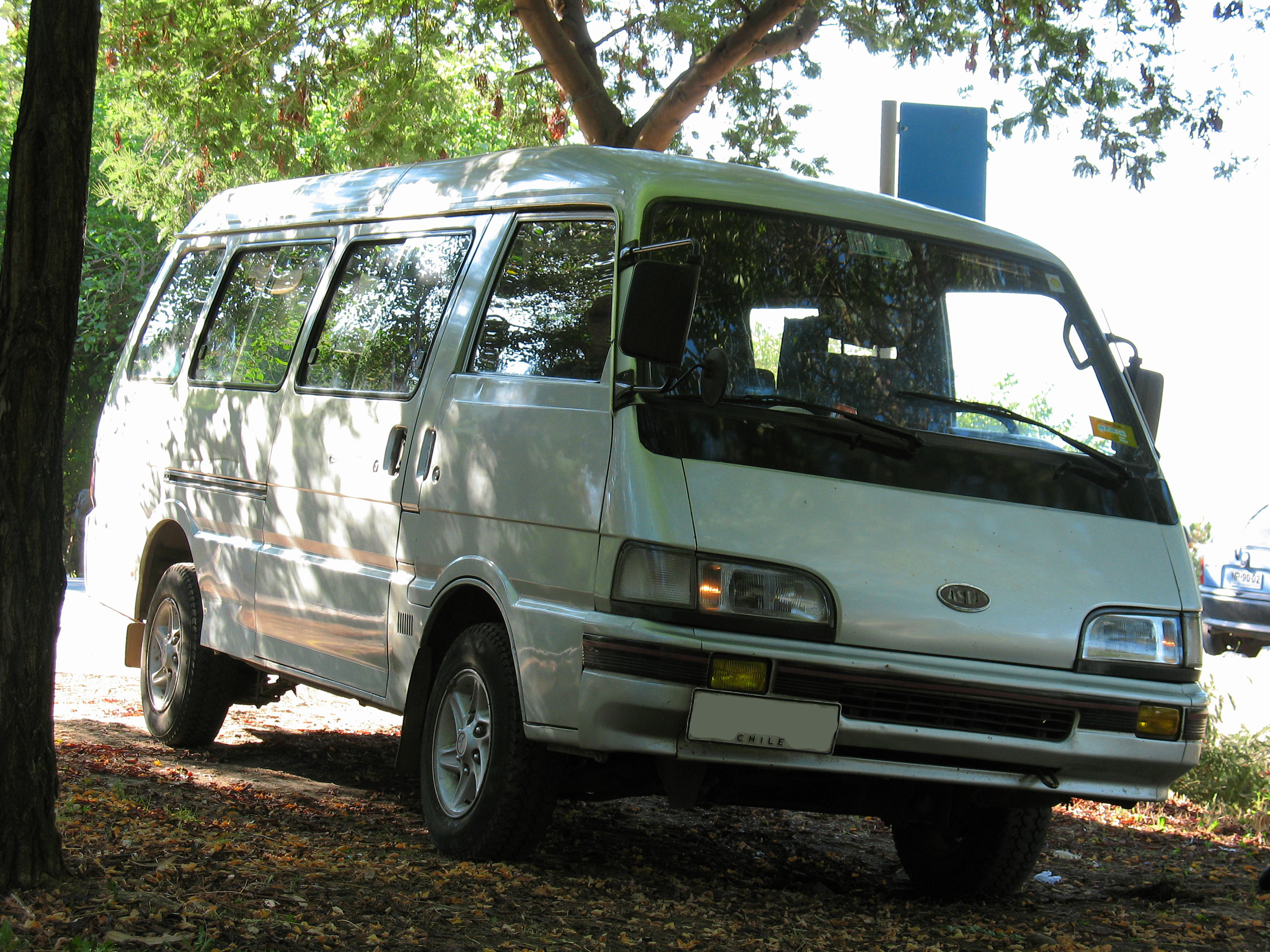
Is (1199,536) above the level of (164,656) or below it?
above

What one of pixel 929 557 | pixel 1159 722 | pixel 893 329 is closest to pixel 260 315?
pixel 893 329

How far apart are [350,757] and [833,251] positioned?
155 inches

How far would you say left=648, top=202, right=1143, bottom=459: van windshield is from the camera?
15.8 ft

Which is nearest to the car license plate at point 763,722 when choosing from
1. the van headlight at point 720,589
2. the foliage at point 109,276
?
the van headlight at point 720,589

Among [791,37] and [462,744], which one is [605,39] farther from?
[462,744]

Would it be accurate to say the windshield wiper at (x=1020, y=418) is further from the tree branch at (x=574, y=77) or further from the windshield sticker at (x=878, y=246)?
the tree branch at (x=574, y=77)

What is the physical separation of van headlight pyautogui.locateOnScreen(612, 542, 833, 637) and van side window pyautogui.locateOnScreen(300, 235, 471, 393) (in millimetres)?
1616

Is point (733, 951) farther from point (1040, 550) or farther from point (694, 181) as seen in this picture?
point (694, 181)

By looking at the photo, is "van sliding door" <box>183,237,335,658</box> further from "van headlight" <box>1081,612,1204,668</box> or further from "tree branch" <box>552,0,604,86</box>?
"tree branch" <box>552,0,604,86</box>

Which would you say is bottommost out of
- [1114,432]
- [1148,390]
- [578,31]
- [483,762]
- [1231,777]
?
[1231,777]

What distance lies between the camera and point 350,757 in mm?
7602

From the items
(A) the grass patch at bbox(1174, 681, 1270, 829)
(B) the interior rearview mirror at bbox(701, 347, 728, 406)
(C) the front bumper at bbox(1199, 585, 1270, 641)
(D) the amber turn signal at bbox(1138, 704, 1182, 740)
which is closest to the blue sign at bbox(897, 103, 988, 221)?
(A) the grass patch at bbox(1174, 681, 1270, 829)

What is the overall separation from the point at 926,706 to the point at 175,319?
4.95 m

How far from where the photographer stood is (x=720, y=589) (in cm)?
423
